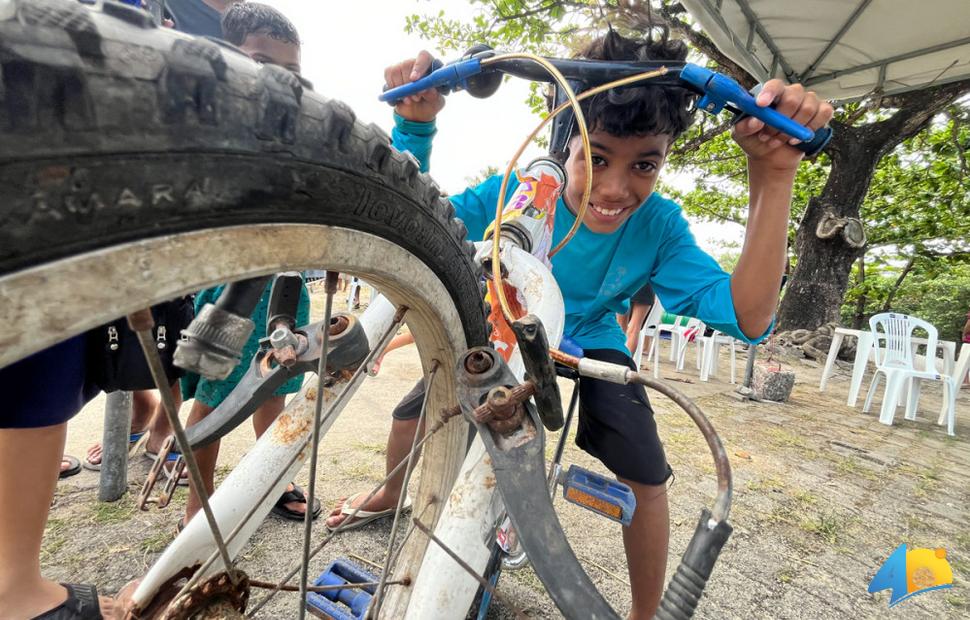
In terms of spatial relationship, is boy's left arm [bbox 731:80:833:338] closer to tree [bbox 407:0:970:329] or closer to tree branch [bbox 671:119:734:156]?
tree [bbox 407:0:970:329]

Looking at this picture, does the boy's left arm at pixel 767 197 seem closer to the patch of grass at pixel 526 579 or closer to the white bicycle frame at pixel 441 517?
the white bicycle frame at pixel 441 517

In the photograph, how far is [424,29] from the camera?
5.70 metres

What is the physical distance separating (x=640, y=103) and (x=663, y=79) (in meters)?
0.36

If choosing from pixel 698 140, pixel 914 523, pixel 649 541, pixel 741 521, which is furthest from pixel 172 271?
pixel 698 140

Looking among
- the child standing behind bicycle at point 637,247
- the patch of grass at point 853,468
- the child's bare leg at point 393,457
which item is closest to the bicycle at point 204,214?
the child standing behind bicycle at point 637,247

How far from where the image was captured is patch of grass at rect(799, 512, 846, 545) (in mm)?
1707

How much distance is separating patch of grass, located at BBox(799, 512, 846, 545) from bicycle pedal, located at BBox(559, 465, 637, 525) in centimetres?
139

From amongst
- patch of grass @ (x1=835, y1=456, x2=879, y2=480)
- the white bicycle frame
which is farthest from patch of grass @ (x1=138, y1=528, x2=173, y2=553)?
patch of grass @ (x1=835, y1=456, x2=879, y2=480)

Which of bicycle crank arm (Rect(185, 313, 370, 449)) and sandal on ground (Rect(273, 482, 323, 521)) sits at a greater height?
bicycle crank arm (Rect(185, 313, 370, 449))

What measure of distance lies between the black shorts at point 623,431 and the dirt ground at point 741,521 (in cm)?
39

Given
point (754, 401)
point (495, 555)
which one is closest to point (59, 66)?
point (495, 555)

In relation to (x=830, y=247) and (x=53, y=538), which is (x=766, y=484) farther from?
(x=830, y=247)

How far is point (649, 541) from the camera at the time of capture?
1045 millimetres

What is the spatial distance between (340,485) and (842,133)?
26.3ft
